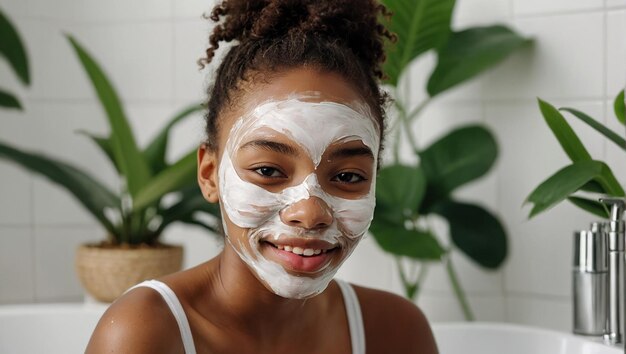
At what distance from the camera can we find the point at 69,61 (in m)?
2.18

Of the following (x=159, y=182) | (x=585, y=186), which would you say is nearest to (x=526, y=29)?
(x=585, y=186)

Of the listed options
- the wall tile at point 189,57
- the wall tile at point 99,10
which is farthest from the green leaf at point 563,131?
the wall tile at point 99,10

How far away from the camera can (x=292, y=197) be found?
100 cm

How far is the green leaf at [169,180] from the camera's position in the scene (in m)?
1.66

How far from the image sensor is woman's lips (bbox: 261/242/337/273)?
1.01m

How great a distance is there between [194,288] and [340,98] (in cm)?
28

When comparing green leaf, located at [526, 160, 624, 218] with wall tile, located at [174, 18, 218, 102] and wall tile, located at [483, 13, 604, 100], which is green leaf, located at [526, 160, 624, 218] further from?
wall tile, located at [174, 18, 218, 102]

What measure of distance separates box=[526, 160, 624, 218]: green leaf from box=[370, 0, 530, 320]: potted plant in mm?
428

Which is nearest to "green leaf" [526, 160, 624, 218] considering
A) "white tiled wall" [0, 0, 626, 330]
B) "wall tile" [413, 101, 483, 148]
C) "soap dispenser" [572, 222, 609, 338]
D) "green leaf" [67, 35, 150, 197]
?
"soap dispenser" [572, 222, 609, 338]

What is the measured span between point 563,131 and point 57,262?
131 centimetres

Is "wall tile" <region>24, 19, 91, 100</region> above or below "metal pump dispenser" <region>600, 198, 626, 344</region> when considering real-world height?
above

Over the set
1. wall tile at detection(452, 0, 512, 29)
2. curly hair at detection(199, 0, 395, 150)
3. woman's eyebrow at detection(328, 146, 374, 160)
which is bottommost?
woman's eyebrow at detection(328, 146, 374, 160)

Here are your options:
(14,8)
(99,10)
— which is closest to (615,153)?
(99,10)

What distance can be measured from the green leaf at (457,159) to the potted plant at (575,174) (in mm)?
397
